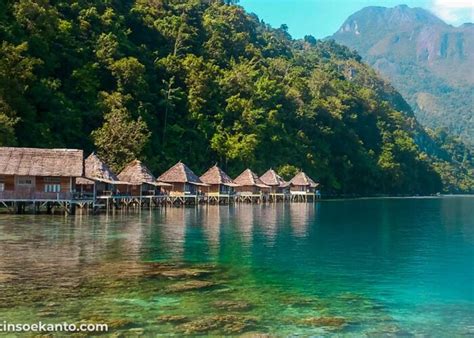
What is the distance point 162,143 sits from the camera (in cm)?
6084

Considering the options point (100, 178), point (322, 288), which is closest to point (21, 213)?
point (100, 178)

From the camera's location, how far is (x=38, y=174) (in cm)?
3297

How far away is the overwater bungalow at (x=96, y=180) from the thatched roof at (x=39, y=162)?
415cm

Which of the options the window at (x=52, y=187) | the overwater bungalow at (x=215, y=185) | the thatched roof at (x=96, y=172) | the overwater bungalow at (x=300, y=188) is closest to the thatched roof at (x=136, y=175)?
the thatched roof at (x=96, y=172)

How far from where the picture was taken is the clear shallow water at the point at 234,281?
432 inches

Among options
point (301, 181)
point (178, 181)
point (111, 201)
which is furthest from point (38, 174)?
point (301, 181)

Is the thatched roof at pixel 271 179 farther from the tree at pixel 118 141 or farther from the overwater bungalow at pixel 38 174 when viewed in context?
the overwater bungalow at pixel 38 174

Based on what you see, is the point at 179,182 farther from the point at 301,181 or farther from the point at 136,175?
the point at 301,181

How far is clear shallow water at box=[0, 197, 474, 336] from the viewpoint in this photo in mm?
10969

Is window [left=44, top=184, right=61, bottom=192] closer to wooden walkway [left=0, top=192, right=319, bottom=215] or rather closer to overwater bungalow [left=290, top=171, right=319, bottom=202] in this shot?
wooden walkway [left=0, top=192, right=319, bottom=215]

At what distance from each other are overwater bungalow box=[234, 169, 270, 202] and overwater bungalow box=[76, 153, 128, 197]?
21.9m

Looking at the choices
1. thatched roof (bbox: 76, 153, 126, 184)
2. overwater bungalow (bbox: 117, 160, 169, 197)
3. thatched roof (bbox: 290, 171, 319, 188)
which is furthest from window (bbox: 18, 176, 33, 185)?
thatched roof (bbox: 290, 171, 319, 188)

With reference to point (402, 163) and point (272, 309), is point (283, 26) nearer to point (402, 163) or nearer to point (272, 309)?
point (402, 163)

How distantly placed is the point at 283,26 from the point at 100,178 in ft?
506
